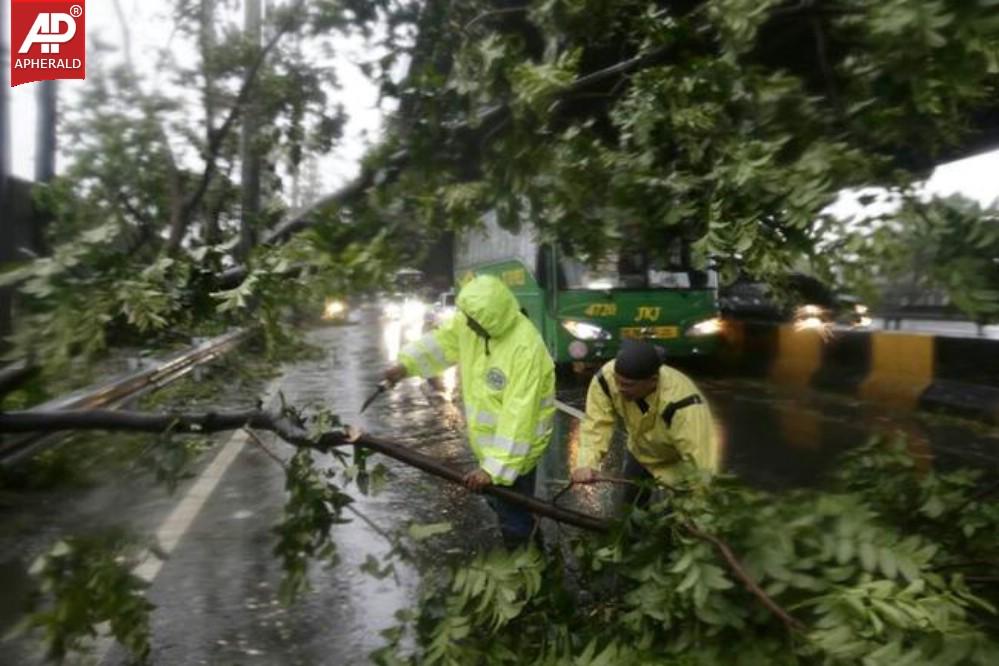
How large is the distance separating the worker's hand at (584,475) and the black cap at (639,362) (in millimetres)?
421

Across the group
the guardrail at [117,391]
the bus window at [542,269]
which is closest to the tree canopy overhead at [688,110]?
the guardrail at [117,391]


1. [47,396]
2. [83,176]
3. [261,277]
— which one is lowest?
[47,396]

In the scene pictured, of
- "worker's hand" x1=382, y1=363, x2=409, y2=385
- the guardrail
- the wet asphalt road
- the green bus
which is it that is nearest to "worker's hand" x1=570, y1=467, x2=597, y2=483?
the wet asphalt road

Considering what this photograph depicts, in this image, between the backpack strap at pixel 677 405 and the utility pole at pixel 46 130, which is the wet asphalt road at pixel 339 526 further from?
the backpack strap at pixel 677 405

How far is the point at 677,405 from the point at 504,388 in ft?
2.42

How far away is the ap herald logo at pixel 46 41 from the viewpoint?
2.57 meters

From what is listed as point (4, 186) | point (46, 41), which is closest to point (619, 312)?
point (46, 41)

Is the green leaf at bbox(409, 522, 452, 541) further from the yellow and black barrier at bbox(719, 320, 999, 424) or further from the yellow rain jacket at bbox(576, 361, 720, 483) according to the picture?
the yellow and black barrier at bbox(719, 320, 999, 424)

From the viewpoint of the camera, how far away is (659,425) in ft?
13.1

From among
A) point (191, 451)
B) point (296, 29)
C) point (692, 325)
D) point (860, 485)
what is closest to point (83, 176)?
point (296, 29)

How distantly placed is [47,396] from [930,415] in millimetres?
9139

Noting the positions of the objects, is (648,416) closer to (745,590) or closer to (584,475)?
(584,475)

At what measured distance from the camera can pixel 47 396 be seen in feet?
10.4

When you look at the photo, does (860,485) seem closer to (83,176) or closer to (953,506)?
(953,506)
